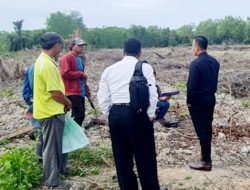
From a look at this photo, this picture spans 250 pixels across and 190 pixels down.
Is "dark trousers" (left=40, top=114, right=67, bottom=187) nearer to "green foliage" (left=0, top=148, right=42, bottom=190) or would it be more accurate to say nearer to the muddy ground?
"green foliage" (left=0, top=148, right=42, bottom=190)

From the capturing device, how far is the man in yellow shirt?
4996 millimetres

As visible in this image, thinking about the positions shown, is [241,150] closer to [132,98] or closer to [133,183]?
[133,183]

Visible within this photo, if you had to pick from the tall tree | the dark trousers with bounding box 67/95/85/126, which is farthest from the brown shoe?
the tall tree

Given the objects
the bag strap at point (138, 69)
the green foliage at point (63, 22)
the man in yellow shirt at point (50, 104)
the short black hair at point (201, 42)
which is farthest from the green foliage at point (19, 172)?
the green foliage at point (63, 22)

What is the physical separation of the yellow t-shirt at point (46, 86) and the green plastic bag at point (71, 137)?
0.27m

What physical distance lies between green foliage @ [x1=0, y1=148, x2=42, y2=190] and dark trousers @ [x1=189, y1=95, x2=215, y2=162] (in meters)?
2.13

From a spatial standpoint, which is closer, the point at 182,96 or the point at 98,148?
the point at 98,148

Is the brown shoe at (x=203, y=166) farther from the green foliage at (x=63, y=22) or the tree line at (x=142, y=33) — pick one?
the green foliage at (x=63, y=22)

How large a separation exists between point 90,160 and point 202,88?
1.93 m

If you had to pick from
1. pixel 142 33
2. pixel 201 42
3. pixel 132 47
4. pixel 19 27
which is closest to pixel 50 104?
pixel 132 47

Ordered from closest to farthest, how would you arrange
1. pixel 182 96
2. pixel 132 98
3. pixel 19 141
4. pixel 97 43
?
pixel 132 98, pixel 19 141, pixel 182 96, pixel 97 43

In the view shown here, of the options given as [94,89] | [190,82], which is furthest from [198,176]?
[94,89]

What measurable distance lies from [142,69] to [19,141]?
13.1 ft

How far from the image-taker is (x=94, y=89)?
13547mm
